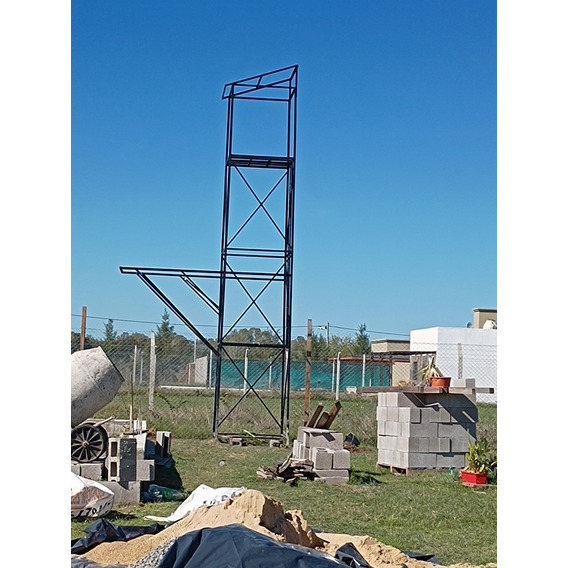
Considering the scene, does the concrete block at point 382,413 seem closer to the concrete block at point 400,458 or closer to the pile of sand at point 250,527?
the concrete block at point 400,458

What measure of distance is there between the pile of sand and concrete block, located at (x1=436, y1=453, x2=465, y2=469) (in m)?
4.31

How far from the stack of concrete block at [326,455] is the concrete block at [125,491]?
221 cm

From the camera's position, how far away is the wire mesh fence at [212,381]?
1166 cm

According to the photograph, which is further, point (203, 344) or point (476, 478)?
point (203, 344)

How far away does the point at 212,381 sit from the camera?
719 inches

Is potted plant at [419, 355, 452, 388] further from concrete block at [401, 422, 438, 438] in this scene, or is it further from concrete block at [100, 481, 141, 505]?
concrete block at [100, 481, 141, 505]

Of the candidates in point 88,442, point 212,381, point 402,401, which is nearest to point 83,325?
point 88,442

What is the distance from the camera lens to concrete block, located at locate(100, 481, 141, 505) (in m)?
6.29

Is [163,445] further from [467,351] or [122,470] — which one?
[467,351]

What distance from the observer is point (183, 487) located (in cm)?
728

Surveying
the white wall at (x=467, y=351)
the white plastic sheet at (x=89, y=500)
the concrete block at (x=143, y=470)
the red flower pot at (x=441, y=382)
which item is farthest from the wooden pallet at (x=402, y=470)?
the white wall at (x=467, y=351)

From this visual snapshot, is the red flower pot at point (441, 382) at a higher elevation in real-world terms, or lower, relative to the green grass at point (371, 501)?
higher

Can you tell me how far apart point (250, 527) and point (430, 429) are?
16.2 feet
